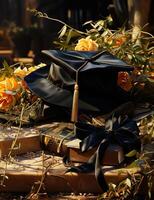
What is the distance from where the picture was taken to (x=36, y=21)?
26.2 ft

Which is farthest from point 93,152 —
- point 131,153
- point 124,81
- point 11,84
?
point 11,84

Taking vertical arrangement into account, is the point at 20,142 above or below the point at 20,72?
below

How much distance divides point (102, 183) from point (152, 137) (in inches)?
7.2

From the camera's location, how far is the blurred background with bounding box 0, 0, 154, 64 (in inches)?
243

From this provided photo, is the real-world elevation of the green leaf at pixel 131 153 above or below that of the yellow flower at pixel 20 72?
below

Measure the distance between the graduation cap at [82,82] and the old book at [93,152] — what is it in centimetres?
8

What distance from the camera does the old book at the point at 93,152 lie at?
37.6 inches

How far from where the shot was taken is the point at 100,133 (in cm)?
99

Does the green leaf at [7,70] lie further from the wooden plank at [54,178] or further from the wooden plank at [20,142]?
the wooden plank at [54,178]

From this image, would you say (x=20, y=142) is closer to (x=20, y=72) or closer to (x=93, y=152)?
(x=93, y=152)

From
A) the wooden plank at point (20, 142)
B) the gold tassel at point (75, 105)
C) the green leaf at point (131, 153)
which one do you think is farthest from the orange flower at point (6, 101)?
the green leaf at point (131, 153)

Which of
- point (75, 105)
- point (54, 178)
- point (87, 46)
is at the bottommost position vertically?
point (54, 178)

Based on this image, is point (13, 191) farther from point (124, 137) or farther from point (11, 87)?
point (11, 87)

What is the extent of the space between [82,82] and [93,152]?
0.18 m
